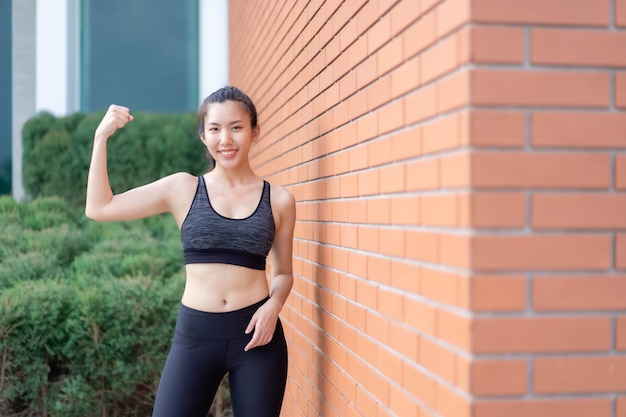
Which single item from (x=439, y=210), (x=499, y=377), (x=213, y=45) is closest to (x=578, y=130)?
(x=439, y=210)

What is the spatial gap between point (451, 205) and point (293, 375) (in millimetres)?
2645

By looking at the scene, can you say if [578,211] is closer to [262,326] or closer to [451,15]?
[451,15]

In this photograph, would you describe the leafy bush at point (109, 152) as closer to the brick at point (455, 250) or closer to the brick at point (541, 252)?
the brick at point (455, 250)

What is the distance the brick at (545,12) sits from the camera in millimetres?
1584

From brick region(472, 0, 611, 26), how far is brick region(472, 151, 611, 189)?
30cm

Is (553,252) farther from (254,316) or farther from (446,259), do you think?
(254,316)

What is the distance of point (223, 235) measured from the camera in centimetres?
284

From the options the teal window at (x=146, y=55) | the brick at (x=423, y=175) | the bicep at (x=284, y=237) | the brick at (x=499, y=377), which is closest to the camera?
the brick at (x=499, y=377)

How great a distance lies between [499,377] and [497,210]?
37 cm

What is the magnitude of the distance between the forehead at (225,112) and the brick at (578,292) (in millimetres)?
1661

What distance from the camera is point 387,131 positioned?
217cm

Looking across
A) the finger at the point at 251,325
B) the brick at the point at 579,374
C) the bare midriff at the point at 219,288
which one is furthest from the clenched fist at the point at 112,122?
the brick at the point at 579,374

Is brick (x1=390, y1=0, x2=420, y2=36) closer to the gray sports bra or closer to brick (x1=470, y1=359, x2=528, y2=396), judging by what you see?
brick (x1=470, y1=359, x2=528, y2=396)

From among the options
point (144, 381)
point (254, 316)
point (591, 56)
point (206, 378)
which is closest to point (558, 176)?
point (591, 56)
